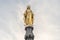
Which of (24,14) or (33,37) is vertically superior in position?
(24,14)

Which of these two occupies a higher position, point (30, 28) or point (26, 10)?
point (26, 10)

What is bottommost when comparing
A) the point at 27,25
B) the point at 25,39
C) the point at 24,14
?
the point at 25,39

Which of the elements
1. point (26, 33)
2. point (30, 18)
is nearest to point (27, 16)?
point (30, 18)

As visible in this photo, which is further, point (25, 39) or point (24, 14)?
point (24, 14)

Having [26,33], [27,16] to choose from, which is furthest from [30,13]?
[26,33]

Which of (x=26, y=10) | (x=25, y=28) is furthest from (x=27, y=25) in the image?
(x=26, y=10)

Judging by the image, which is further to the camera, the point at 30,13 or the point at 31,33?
the point at 30,13

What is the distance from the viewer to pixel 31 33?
22.6m

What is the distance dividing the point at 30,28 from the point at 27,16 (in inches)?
61.5

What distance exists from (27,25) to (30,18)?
98cm

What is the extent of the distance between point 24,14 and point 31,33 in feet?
8.27

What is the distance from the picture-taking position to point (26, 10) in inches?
960

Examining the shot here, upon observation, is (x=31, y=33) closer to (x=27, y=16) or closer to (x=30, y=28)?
(x=30, y=28)

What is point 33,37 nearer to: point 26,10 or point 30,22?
point 30,22
